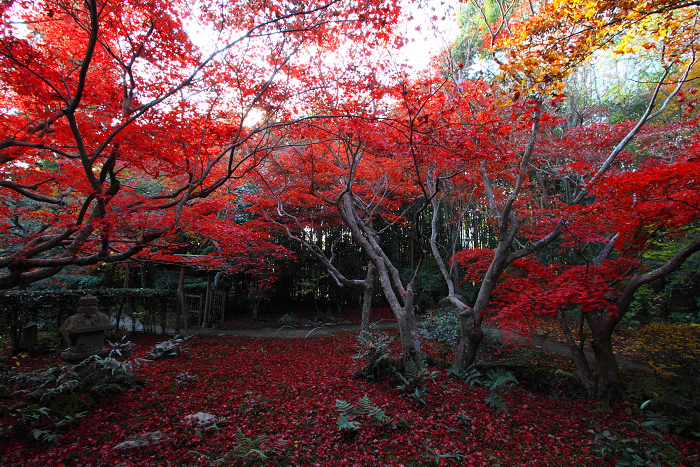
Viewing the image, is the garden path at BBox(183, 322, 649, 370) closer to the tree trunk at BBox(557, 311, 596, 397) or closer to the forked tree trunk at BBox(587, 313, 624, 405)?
the tree trunk at BBox(557, 311, 596, 397)

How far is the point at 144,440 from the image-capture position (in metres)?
3.11

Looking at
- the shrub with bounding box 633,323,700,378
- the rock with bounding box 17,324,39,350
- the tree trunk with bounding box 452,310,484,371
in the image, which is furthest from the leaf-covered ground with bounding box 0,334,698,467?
the rock with bounding box 17,324,39,350

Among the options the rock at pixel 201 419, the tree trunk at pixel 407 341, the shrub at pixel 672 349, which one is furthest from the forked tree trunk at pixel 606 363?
the rock at pixel 201 419

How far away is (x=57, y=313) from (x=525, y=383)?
9909mm

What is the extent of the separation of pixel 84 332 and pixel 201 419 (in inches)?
99.4

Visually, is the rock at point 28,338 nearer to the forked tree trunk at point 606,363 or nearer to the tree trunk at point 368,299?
the tree trunk at point 368,299

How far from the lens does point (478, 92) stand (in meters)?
6.06

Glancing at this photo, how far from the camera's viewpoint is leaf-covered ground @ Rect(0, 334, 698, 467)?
2.98 metres

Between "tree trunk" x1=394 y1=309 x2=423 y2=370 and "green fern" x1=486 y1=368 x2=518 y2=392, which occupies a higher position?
"tree trunk" x1=394 y1=309 x2=423 y2=370

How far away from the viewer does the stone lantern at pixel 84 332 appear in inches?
182

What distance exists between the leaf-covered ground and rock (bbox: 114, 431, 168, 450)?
24mm

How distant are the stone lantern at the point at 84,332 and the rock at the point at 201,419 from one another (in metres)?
2.19

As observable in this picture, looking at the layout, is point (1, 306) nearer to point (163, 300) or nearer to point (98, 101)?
point (163, 300)

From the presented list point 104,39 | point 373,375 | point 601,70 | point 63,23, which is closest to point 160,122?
point 104,39
